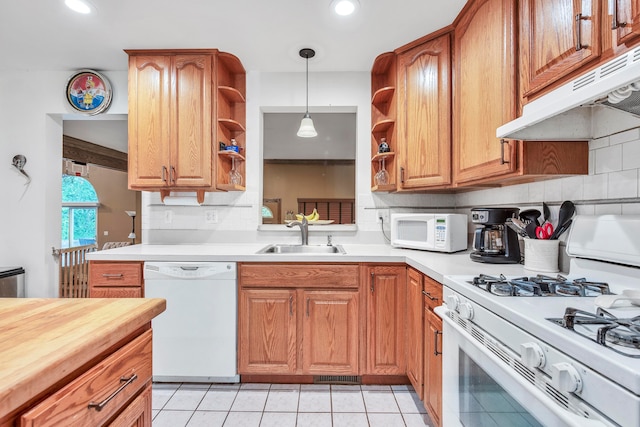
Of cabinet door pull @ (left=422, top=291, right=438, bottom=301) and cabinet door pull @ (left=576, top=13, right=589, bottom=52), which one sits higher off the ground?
cabinet door pull @ (left=576, top=13, right=589, bottom=52)

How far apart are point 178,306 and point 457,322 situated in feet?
5.40

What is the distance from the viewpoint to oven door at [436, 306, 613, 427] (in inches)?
27.3

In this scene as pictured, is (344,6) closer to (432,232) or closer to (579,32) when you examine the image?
(579,32)

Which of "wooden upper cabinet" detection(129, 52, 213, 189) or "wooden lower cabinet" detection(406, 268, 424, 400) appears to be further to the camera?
"wooden upper cabinet" detection(129, 52, 213, 189)

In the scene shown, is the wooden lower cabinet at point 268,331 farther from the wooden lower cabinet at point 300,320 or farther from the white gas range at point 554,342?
the white gas range at point 554,342

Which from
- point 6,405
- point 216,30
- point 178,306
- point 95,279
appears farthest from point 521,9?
point 95,279

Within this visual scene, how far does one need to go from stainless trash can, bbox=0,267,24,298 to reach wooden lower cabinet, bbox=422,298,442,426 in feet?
10.1

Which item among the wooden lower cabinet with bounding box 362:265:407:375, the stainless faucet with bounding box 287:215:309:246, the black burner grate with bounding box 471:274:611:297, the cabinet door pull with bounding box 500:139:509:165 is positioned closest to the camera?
the black burner grate with bounding box 471:274:611:297

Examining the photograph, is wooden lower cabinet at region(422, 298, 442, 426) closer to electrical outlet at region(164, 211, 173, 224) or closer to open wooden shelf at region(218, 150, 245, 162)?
open wooden shelf at region(218, 150, 245, 162)

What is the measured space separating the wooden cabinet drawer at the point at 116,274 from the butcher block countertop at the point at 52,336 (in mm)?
1208

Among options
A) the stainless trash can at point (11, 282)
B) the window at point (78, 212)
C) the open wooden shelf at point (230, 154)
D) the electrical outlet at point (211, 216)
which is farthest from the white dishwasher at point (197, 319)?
the window at point (78, 212)

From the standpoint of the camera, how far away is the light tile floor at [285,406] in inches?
67.7

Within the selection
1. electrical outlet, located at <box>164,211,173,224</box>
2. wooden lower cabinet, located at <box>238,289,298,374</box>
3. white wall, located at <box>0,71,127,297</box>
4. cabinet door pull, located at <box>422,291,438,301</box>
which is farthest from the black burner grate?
white wall, located at <box>0,71,127,297</box>

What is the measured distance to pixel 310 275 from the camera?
203 cm
